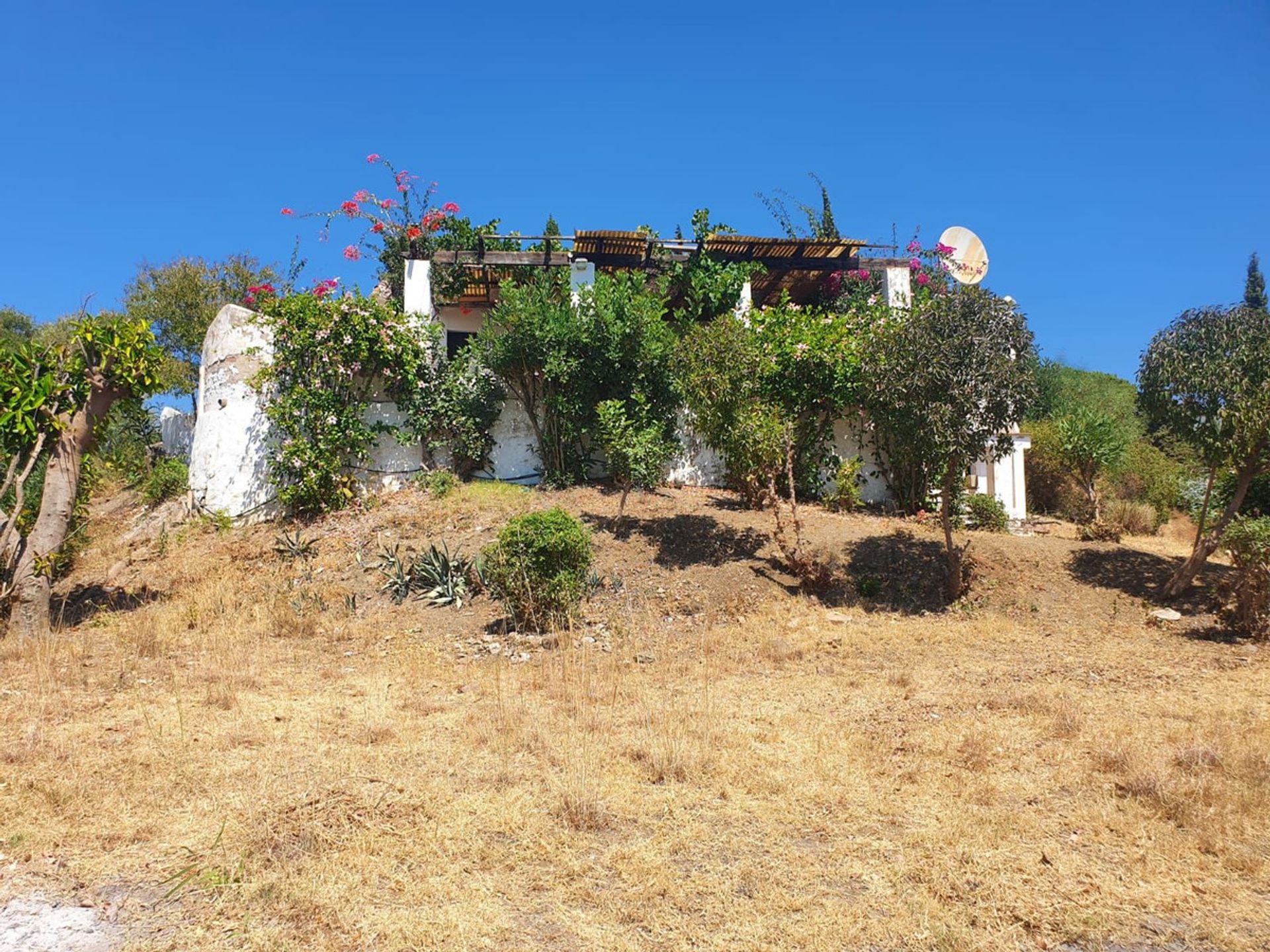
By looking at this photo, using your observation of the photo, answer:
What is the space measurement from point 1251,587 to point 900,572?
151 inches

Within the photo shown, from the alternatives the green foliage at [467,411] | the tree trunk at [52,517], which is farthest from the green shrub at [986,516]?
the tree trunk at [52,517]

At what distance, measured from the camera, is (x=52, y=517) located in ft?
30.9

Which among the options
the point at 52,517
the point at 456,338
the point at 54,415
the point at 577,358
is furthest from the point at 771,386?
the point at 52,517

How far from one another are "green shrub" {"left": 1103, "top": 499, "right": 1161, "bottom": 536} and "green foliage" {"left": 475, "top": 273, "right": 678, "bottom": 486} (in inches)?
356

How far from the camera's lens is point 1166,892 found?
3.98 metres

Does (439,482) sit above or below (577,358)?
below

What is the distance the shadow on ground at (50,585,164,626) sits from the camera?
10.1 metres

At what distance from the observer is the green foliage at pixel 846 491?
1412 cm

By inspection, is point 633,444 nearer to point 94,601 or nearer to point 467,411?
point 467,411

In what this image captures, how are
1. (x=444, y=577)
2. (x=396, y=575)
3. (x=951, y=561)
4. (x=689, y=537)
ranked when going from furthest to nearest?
(x=689, y=537) < (x=396, y=575) < (x=951, y=561) < (x=444, y=577)

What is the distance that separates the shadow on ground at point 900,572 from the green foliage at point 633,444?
298cm

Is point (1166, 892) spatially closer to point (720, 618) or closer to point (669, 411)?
point (720, 618)

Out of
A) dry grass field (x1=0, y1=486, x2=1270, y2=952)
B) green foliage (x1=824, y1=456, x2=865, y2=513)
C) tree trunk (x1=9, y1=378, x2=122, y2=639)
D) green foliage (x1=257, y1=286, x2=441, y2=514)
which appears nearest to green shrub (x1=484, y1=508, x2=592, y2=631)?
dry grass field (x1=0, y1=486, x2=1270, y2=952)

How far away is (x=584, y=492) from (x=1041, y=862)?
33.2 ft
